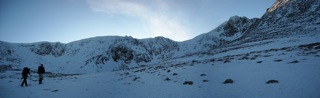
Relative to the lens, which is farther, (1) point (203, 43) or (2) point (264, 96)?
(1) point (203, 43)

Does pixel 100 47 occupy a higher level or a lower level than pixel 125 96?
higher

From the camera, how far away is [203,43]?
19725 centimetres

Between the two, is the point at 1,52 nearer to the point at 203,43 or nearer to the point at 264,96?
the point at 264,96

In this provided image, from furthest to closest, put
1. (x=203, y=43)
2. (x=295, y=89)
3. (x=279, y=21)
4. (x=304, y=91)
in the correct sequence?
(x=203, y=43)
(x=279, y=21)
(x=295, y=89)
(x=304, y=91)

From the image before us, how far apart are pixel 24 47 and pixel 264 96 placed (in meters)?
135

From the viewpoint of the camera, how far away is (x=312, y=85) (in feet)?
24.4

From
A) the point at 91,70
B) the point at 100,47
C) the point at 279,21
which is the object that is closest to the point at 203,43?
the point at 279,21

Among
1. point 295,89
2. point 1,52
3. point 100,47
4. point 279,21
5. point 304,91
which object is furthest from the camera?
point 100,47

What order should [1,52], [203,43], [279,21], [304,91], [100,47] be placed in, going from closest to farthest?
1. [304,91]
2. [1,52]
3. [279,21]
4. [100,47]
5. [203,43]

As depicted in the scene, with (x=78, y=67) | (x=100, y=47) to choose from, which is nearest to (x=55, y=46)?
(x=100, y=47)

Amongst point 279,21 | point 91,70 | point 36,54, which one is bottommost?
point 91,70

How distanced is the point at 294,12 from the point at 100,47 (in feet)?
375

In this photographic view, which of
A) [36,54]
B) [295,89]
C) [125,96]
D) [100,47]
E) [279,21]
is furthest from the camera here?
[100,47]

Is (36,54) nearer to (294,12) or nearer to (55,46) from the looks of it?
(55,46)
